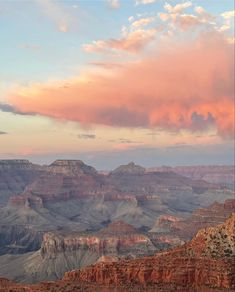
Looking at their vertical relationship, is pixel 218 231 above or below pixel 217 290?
above

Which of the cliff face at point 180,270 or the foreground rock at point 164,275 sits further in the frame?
the cliff face at point 180,270

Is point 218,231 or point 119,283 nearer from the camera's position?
point 119,283

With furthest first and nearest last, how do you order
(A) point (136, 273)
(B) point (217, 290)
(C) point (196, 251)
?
(C) point (196, 251) < (A) point (136, 273) < (B) point (217, 290)

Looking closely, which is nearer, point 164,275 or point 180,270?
point 180,270

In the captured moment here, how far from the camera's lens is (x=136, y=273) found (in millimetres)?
83375

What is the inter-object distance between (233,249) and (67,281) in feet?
81.0

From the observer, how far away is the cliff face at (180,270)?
3159 inches

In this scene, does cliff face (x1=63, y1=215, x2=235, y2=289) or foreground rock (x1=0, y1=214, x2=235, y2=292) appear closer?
foreground rock (x1=0, y1=214, x2=235, y2=292)

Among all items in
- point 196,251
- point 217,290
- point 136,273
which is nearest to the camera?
point 217,290

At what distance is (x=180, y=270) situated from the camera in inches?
3223

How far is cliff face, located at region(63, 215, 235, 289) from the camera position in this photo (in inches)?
3159

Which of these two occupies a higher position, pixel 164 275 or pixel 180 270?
pixel 180 270

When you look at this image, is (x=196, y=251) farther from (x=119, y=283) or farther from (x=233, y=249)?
(x=119, y=283)

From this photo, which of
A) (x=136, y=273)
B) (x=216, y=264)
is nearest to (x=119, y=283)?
(x=136, y=273)
